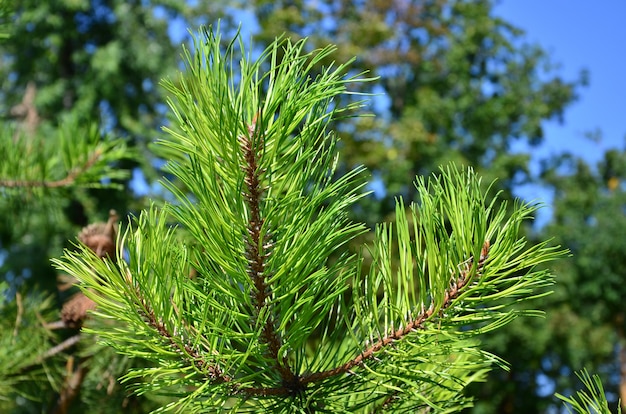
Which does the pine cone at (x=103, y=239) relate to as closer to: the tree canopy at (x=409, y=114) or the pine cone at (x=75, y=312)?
the pine cone at (x=75, y=312)

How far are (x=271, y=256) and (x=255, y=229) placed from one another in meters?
0.03

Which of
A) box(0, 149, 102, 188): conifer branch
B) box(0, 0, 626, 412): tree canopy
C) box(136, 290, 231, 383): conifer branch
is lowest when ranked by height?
box(136, 290, 231, 383): conifer branch

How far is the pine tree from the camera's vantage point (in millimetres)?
693

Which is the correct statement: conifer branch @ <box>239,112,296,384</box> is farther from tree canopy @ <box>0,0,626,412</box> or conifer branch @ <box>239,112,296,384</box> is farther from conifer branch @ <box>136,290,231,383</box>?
tree canopy @ <box>0,0,626,412</box>

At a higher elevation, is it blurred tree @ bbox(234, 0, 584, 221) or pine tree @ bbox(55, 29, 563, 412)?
blurred tree @ bbox(234, 0, 584, 221)

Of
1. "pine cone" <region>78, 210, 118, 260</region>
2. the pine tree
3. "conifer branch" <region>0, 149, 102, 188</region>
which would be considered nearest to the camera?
the pine tree

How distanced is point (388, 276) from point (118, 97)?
1194 cm

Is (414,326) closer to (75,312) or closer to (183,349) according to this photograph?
(183,349)

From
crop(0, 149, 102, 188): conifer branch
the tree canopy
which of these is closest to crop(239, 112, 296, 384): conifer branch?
crop(0, 149, 102, 188): conifer branch

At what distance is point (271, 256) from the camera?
0.72 meters

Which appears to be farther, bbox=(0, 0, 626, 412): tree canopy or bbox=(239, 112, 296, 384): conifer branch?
bbox=(0, 0, 626, 412): tree canopy

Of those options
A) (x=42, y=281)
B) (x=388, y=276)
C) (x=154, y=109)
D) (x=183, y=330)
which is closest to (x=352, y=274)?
(x=388, y=276)

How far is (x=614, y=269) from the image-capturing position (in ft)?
54.2

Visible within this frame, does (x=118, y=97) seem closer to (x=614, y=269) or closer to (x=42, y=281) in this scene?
(x=42, y=281)
